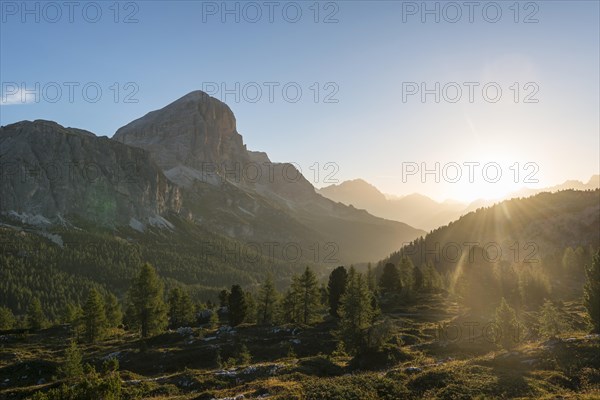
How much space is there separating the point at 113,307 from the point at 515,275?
317 ft

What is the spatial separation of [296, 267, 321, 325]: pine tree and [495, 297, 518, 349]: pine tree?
117ft

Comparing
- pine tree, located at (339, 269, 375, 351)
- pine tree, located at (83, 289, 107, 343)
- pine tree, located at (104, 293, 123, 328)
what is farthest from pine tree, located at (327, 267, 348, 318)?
pine tree, located at (104, 293, 123, 328)

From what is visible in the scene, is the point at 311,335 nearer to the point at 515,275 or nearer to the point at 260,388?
the point at 260,388

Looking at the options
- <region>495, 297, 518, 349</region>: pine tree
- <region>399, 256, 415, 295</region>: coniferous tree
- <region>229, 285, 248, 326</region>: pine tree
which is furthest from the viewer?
<region>399, 256, 415, 295</region>: coniferous tree

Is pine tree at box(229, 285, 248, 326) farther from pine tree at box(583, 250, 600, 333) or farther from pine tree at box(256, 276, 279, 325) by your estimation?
pine tree at box(583, 250, 600, 333)

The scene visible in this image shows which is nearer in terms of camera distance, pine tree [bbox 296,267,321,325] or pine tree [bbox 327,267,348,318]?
pine tree [bbox 296,267,321,325]

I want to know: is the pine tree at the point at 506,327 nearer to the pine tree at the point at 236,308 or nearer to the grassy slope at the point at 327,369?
the grassy slope at the point at 327,369

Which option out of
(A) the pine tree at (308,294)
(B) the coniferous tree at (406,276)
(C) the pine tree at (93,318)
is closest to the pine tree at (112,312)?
(C) the pine tree at (93,318)

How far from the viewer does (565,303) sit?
93062mm

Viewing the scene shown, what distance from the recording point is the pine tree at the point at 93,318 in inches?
2852

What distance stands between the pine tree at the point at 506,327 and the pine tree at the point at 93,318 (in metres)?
66.0

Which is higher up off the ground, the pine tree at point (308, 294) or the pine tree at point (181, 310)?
the pine tree at point (308, 294)

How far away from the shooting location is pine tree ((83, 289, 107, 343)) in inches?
2852

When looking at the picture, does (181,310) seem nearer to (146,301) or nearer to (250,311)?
(250,311)
